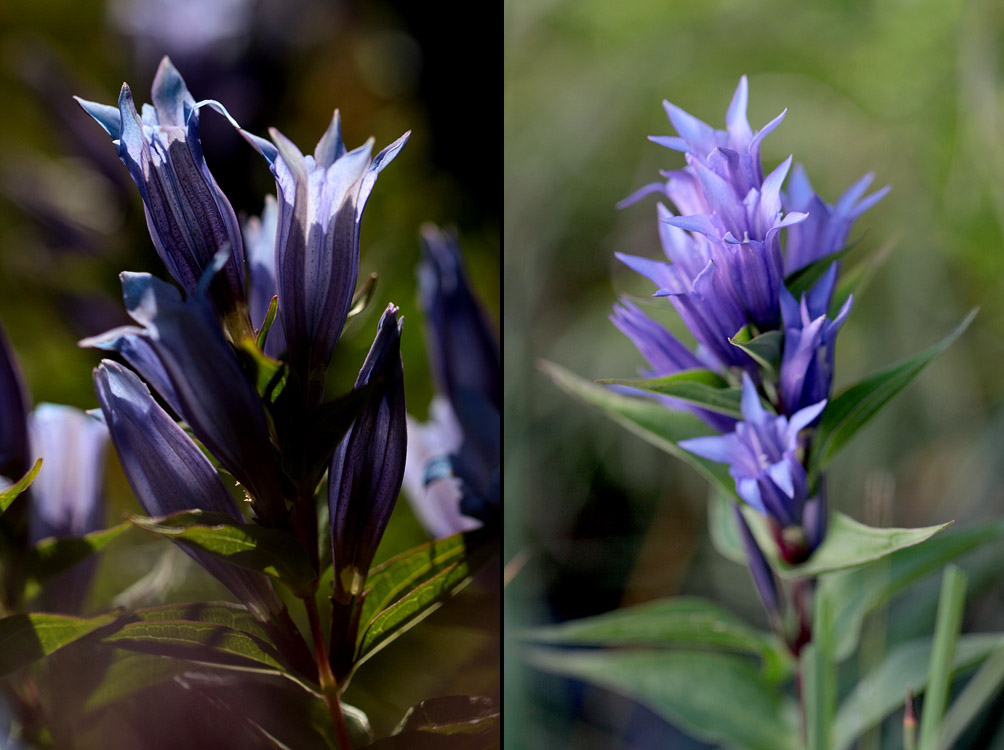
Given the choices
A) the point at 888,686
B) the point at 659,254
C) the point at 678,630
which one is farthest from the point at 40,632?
the point at 659,254

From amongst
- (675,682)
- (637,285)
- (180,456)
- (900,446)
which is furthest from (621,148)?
(180,456)

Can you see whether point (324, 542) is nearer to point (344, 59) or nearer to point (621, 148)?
point (344, 59)

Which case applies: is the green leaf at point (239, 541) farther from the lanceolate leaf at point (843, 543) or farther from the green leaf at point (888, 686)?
the green leaf at point (888, 686)

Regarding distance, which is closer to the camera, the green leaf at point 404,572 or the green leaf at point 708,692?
the green leaf at point 404,572

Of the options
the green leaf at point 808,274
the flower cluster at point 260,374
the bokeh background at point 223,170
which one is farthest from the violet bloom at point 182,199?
the green leaf at point 808,274

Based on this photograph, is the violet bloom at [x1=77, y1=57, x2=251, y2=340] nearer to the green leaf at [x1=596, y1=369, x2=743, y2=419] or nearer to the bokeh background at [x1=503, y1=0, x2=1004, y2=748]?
the green leaf at [x1=596, y1=369, x2=743, y2=419]
